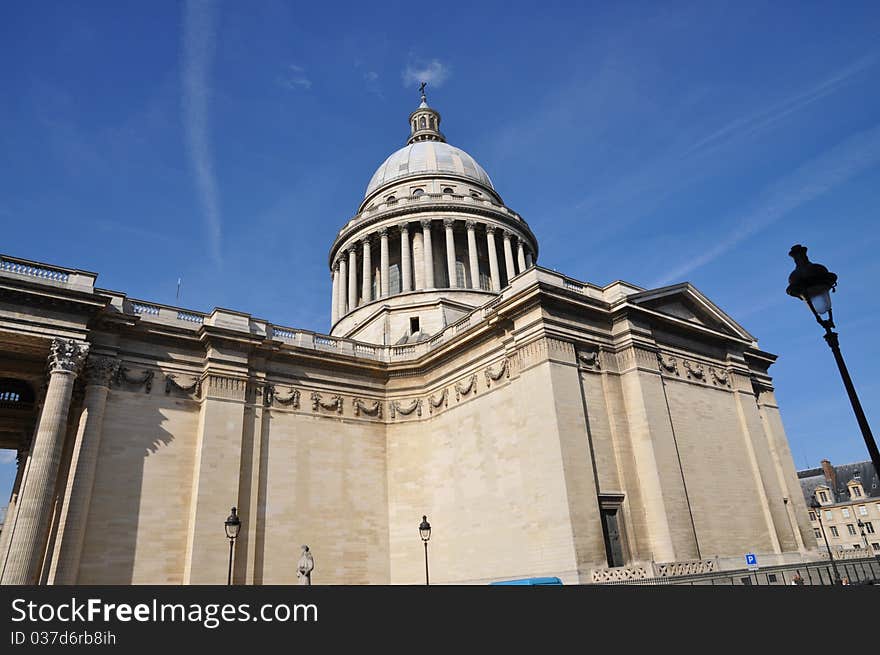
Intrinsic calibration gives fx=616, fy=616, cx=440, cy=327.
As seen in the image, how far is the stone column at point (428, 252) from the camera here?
4119cm

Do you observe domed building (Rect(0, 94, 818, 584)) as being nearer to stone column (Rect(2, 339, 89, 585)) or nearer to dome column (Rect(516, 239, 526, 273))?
stone column (Rect(2, 339, 89, 585))

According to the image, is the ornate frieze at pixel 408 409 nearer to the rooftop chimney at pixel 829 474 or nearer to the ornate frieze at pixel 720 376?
the ornate frieze at pixel 720 376

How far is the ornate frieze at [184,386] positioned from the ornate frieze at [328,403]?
542 centimetres

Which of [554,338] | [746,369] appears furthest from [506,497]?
[746,369]

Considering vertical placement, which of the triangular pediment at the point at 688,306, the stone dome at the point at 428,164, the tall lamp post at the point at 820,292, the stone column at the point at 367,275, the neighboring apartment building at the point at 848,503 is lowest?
the tall lamp post at the point at 820,292

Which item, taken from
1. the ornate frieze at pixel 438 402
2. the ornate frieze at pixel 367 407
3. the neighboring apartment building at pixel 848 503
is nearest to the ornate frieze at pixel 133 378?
the ornate frieze at pixel 367 407

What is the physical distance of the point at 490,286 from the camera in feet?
141

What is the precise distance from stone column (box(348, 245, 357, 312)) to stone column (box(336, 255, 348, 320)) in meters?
0.47

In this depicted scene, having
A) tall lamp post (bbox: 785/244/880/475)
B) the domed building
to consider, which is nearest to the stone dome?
the domed building

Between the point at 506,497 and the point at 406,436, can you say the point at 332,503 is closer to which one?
the point at 406,436

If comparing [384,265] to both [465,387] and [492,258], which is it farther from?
[465,387]

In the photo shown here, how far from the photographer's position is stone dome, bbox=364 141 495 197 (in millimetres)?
50219

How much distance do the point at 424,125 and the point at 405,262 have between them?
858 inches

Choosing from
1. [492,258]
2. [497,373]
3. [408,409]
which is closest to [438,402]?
[408,409]
